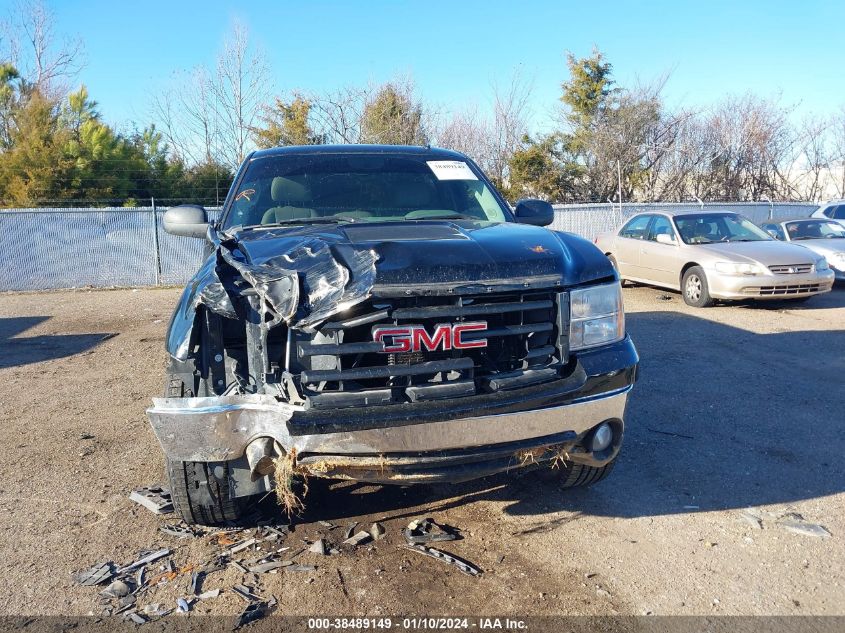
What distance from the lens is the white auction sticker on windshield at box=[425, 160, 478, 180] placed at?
15.1 feet

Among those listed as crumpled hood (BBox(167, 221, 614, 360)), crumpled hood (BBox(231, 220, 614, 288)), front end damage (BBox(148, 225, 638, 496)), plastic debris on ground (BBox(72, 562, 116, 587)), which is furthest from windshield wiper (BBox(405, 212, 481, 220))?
plastic debris on ground (BBox(72, 562, 116, 587))

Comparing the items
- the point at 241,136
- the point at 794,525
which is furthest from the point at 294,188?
the point at 241,136

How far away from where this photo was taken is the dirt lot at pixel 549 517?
2.85 m

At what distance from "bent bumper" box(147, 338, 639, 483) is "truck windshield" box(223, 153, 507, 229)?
5.03ft

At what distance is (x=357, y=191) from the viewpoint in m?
4.33

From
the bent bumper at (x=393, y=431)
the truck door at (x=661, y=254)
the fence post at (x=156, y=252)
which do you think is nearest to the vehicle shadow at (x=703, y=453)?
the bent bumper at (x=393, y=431)

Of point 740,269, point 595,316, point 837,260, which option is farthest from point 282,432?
point 837,260

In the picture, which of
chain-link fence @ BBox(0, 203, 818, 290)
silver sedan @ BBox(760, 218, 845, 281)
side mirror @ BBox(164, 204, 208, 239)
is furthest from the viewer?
chain-link fence @ BBox(0, 203, 818, 290)

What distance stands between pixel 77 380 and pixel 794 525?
239 inches

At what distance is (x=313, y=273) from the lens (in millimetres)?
2795

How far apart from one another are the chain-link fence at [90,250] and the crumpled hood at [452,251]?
1095cm

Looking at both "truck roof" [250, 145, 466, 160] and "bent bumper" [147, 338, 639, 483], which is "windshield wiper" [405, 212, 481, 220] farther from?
"bent bumper" [147, 338, 639, 483]

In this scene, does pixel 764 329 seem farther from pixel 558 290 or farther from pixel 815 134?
pixel 815 134

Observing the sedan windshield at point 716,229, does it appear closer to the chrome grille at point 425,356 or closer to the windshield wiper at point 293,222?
the windshield wiper at point 293,222
